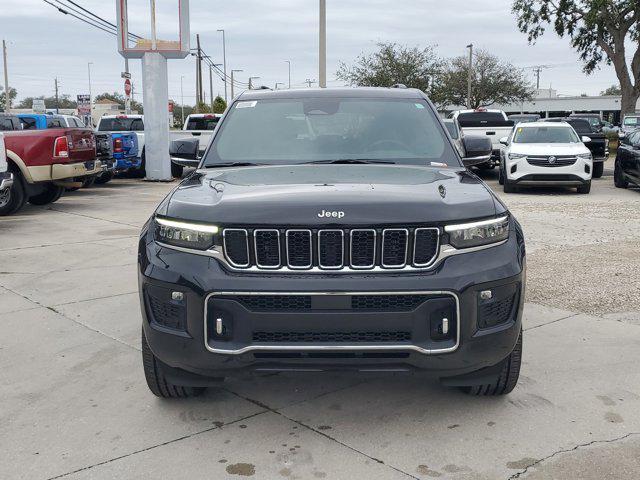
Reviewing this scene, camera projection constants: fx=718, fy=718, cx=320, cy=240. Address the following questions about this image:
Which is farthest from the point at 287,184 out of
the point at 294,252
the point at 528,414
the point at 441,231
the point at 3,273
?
the point at 3,273

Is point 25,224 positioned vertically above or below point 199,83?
below

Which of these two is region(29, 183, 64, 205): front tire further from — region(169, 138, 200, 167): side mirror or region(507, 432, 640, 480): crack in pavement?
region(507, 432, 640, 480): crack in pavement

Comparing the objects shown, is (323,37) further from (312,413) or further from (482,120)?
(312,413)

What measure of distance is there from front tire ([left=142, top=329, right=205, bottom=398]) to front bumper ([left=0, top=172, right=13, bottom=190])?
8346 millimetres

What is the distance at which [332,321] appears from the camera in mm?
3135

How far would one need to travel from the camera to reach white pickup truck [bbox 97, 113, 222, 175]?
774 inches

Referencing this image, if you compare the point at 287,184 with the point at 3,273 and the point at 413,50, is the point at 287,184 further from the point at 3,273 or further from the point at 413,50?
the point at 413,50

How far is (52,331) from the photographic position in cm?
534

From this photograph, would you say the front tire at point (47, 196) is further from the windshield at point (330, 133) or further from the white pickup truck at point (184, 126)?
the windshield at point (330, 133)

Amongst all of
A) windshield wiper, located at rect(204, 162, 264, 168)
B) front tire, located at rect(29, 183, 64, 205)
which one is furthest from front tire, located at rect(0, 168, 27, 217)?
windshield wiper, located at rect(204, 162, 264, 168)

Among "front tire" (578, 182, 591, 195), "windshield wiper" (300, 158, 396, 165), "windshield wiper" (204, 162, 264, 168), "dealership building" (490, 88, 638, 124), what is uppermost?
"dealership building" (490, 88, 638, 124)

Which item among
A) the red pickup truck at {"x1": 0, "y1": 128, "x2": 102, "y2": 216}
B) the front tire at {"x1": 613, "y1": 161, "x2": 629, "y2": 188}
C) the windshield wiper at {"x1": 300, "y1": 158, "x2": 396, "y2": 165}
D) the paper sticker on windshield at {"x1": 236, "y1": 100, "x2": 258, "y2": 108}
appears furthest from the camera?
the front tire at {"x1": 613, "y1": 161, "x2": 629, "y2": 188}

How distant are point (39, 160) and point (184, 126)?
31.6 feet

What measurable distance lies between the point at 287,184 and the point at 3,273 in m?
4.93
